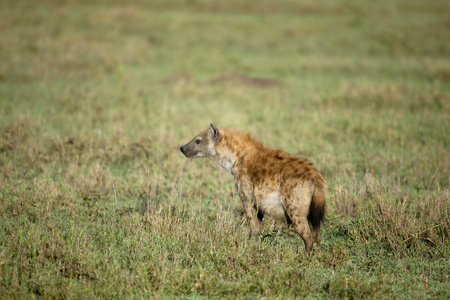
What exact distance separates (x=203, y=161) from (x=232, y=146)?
3.10m

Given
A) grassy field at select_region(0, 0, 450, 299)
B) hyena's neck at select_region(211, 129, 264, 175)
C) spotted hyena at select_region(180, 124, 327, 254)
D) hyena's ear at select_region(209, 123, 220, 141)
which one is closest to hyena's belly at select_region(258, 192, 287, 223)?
spotted hyena at select_region(180, 124, 327, 254)

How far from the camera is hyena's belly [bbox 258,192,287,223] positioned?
539 cm

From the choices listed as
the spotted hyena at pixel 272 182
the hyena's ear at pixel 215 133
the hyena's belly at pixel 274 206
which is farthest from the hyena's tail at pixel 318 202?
the hyena's ear at pixel 215 133

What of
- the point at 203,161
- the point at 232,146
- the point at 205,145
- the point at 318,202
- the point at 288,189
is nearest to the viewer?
the point at 318,202

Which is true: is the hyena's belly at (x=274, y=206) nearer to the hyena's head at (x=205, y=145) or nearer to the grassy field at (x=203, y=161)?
the grassy field at (x=203, y=161)

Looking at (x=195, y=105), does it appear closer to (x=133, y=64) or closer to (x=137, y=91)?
(x=137, y=91)

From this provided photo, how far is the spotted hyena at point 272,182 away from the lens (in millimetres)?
5105

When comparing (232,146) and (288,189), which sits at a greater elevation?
(232,146)

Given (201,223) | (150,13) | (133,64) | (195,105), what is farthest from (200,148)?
(150,13)

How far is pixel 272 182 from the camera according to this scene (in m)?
5.41

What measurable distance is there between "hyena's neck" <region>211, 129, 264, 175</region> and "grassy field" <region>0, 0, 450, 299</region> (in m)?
0.67

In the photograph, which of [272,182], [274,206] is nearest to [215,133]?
[272,182]

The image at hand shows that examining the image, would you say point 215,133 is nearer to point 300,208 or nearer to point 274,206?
point 274,206

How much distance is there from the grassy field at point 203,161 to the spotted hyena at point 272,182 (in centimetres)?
30
